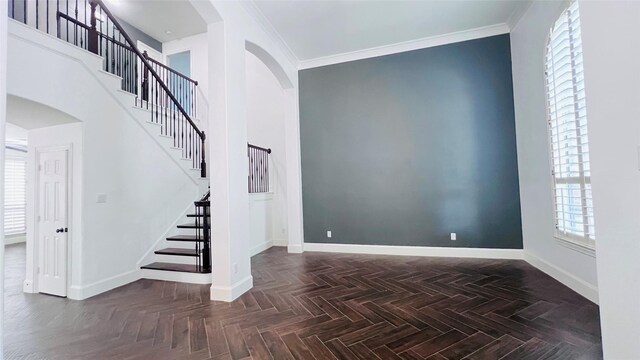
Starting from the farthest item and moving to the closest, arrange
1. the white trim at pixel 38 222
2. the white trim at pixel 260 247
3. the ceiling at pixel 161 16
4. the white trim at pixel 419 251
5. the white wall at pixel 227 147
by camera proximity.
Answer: the ceiling at pixel 161 16 → the white trim at pixel 260 247 → the white trim at pixel 419 251 → the white trim at pixel 38 222 → the white wall at pixel 227 147

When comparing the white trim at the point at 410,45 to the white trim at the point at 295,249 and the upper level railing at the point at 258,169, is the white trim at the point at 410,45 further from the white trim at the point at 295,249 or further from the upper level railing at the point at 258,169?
the white trim at the point at 295,249

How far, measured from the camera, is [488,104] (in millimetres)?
4477

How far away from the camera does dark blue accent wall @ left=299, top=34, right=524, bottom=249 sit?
4430 millimetres

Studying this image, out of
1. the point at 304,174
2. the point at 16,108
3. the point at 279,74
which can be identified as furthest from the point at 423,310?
the point at 16,108

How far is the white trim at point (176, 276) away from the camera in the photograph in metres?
3.67

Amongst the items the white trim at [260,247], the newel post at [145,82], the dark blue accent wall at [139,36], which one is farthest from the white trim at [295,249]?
the dark blue accent wall at [139,36]

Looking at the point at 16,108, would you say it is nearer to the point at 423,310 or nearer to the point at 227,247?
the point at 227,247

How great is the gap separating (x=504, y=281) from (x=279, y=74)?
15.2 ft

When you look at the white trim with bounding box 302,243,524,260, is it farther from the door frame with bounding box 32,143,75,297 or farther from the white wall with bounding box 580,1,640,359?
the door frame with bounding box 32,143,75,297

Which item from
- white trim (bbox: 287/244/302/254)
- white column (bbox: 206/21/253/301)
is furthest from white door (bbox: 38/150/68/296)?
white trim (bbox: 287/244/302/254)

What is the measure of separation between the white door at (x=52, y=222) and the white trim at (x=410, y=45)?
164 inches

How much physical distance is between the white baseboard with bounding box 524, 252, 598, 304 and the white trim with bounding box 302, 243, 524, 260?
313mm

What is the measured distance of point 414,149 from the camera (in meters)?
4.86

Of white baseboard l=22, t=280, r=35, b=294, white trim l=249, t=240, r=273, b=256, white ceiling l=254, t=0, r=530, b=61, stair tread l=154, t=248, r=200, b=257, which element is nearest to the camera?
white baseboard l=22, t=280, r=35, b=294
